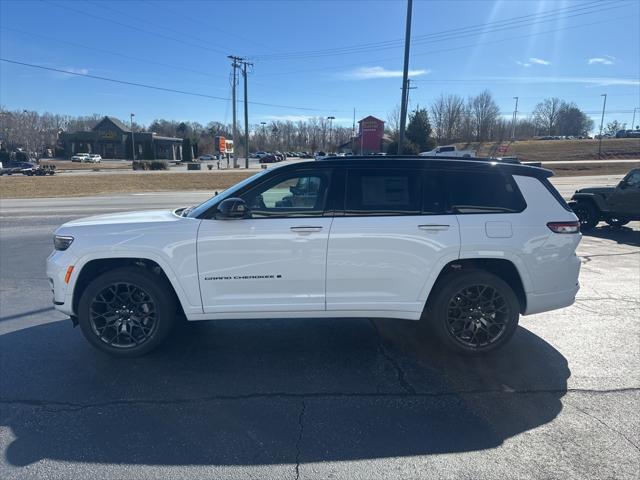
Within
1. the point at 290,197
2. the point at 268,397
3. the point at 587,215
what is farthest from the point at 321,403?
the point at 587,215

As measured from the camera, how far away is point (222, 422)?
2.92m

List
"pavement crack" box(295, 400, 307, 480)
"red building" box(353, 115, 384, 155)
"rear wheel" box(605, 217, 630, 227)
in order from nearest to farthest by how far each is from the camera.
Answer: "pavement crack" box(295, 400, 307, 480) → "rear wheel" box(605, 217, 630, 227) → "red building" box(353, 115, 384, 155)

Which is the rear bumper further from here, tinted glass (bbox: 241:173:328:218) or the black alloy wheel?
the black alloy wheel

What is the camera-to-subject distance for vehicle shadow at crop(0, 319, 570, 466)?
8.75 feet

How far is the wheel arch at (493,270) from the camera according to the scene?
387 centimetres

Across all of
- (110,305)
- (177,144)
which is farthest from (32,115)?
(110,305)

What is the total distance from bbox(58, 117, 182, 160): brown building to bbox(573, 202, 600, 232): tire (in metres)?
93.5

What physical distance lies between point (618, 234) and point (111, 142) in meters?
105

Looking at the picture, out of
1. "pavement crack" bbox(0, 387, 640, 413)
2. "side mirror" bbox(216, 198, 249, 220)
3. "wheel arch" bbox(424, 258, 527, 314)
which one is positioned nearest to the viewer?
"pavement crack" bbox(0, 387, 640, 413)

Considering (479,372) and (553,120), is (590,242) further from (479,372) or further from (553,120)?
(553,120)

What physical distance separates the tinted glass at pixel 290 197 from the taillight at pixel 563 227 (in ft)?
7.24

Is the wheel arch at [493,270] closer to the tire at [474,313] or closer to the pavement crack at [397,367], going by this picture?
the tire at [474,313]

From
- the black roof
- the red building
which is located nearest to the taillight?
the black roof

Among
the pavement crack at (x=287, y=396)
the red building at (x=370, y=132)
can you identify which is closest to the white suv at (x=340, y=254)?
the pavement crack at (x=287, y=396)
